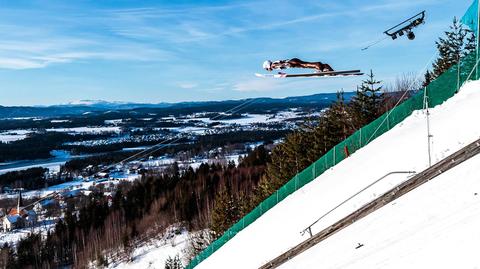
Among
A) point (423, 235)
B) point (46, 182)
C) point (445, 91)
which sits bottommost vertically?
point (46, 182)

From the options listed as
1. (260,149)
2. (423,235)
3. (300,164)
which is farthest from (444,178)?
(260,149)

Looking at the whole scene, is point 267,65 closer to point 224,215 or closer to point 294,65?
point 294,65

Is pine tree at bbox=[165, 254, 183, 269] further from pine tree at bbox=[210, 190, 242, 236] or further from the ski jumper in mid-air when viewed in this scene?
the ski jumper in mid-air

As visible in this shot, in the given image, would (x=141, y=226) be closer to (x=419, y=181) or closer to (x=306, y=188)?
(x=306, y=188)

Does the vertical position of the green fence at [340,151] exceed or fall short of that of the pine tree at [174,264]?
it exceeds it

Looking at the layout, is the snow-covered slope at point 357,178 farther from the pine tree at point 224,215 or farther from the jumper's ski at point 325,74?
the pine tree at point 224,215

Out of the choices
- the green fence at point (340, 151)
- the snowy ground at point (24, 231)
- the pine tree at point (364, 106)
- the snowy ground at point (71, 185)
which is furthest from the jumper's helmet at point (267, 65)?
the snowy ground at point (71, 185)

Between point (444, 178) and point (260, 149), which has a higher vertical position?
point (444, 178)

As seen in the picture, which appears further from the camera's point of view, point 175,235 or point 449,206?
point 175,235

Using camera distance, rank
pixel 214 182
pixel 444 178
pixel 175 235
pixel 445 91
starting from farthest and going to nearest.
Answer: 1. pixel 214 182
2. pixel 175 235
3. pixel 445 91
4. pixel 444 178
